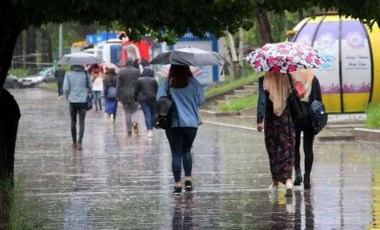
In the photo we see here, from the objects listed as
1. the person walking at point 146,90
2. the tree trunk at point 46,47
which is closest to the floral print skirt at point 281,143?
the person walking at point 146,90

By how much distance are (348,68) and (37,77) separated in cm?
4992

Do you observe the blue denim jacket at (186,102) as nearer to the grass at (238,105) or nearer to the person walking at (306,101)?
the person walking at (306,101)

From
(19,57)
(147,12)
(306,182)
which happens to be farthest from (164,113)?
(19,57)

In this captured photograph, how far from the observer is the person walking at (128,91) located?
24641 millimetres

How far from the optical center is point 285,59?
1249 cm

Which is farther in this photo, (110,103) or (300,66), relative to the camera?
(110,103)

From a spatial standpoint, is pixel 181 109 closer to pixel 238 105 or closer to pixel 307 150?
pixel 307 150

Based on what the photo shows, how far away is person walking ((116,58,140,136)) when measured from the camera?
24.6 m

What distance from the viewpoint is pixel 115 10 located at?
754cm

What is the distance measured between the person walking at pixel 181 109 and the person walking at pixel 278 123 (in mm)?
830

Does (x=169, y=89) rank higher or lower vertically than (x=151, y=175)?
higher

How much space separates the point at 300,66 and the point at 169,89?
69.2 inches

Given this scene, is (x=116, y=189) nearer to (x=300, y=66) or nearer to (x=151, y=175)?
(x=151, y=175)

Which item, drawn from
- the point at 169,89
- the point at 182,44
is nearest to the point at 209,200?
the point at 169,89
